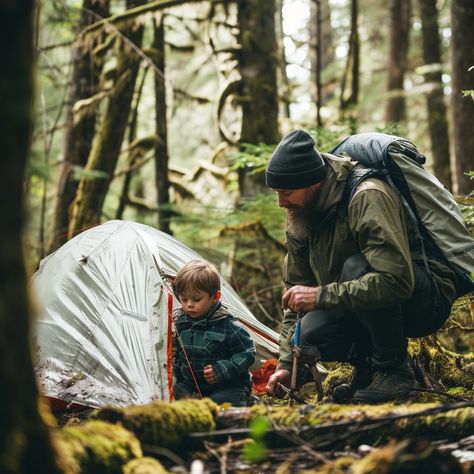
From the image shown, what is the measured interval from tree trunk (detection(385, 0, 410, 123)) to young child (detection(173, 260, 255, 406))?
10.7 meters

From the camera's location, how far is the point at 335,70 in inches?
774

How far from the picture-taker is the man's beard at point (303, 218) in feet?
13.5

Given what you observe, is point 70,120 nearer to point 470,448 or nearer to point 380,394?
point 380,394

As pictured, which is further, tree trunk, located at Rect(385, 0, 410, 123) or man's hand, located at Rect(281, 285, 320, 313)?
tree trunk, located at Rect(385, 0, 410, 123)

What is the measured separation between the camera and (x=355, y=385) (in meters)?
4.34

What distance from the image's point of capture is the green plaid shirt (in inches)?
177

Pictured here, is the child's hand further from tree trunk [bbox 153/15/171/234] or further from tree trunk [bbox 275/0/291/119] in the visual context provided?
tree trunk [bbox 275/0/291/119]

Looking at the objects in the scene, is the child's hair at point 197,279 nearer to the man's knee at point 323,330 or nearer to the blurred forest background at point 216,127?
the man's knee at point 323,330

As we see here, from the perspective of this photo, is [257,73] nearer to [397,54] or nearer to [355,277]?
[355,277]

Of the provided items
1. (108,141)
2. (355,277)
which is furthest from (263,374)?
(108,141)

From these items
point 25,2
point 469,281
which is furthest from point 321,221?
point 25,2

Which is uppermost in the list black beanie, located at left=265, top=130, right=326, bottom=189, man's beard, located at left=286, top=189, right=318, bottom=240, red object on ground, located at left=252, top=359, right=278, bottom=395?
black beanie, located at left=265, top=130, right=326, bottom=189

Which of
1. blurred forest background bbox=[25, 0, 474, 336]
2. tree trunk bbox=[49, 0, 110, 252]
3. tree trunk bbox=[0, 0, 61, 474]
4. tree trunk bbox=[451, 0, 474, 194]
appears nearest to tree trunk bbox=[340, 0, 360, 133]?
blurred forest background bbox=[25, 0, 474, 336]

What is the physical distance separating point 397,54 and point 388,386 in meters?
11.9
